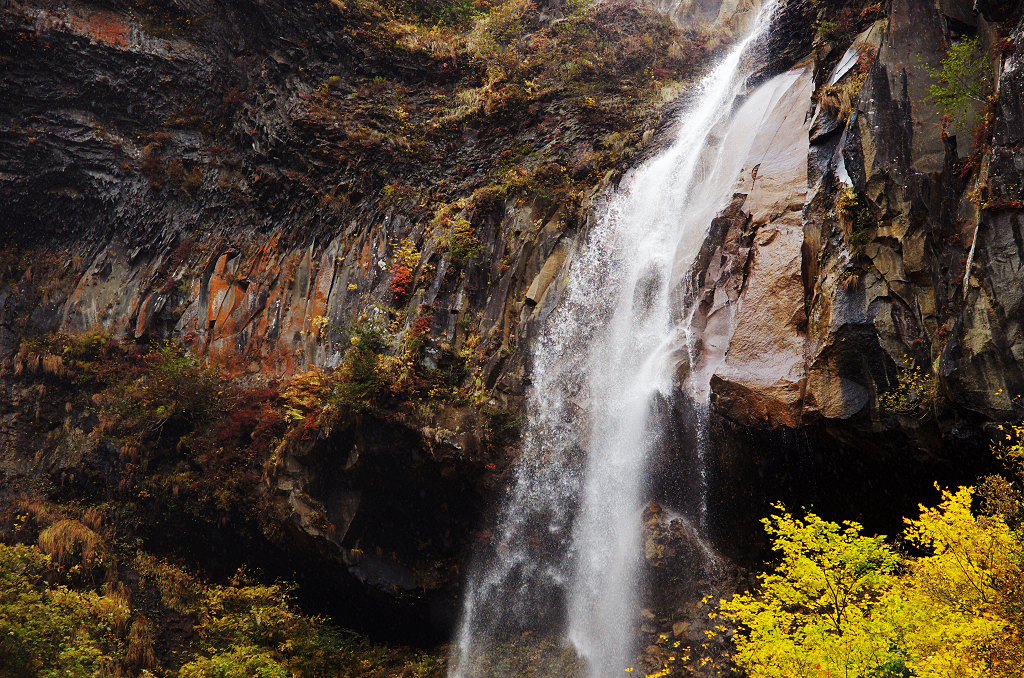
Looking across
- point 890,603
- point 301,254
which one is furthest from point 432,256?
point 890,603

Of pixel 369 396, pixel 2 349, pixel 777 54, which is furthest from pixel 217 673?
pixel 777 54

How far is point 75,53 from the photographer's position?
1662 cm

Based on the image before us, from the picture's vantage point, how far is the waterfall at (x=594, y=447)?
10773mm

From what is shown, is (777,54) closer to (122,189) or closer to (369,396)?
(369,396)

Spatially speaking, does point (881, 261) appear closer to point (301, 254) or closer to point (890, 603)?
point (890, 603)

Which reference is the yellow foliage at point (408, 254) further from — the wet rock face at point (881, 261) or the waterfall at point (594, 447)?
the wet rock face at point (881, 261)

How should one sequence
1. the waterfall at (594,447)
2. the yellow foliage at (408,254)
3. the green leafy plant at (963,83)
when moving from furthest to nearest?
1. the yellow foliage at (408,254)
2. the waterfall at (594,447)
3. the green leafy plant at (963,83)

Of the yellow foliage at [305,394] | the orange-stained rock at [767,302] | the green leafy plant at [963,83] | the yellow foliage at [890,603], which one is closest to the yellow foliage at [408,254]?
the yellow foliage at [305,394]

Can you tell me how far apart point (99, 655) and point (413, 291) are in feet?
31.6

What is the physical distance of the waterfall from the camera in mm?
10773

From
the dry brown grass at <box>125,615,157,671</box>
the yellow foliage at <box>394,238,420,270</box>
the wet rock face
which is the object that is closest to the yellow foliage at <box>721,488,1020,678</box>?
the wet rock face

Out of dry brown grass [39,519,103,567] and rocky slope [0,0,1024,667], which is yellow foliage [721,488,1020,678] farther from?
dry brown grass [39,519,103,567]

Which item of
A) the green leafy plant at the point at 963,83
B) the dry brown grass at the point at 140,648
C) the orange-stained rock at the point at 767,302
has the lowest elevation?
the dry brown grass at the point at 140,648

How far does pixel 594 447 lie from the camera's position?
11.9m
